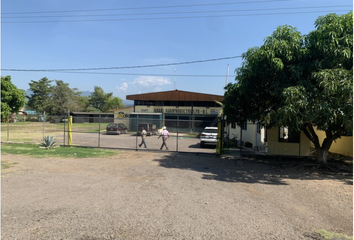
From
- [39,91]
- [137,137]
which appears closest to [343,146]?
[137,137]

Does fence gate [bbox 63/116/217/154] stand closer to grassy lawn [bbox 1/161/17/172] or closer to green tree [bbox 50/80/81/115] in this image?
grassy lawn [bbox 1/161/17/172]

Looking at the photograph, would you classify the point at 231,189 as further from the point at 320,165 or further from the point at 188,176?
the point at 320,165

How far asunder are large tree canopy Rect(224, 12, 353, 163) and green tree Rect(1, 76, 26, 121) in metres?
46.6

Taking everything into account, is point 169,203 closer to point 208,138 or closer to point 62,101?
point 208,138

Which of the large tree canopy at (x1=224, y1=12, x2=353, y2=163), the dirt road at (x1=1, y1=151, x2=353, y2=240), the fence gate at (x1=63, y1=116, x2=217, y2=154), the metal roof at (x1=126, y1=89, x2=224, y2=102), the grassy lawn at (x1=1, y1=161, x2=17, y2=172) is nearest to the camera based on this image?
the dirt road at (x1=1, y1=151, x2=353, y2=240)

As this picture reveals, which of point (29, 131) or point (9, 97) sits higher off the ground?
point (9, 97)

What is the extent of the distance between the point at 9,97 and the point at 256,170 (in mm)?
48645

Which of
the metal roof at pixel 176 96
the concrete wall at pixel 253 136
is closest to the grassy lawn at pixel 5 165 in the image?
the concrete wall at pixel 253 136

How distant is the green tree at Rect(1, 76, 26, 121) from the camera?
4409cm

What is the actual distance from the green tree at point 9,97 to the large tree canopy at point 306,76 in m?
46.6

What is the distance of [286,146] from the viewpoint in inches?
527

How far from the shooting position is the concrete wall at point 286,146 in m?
13.3

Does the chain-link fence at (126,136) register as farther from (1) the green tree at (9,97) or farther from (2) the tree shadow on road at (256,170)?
(1) the green tree at (9,97)

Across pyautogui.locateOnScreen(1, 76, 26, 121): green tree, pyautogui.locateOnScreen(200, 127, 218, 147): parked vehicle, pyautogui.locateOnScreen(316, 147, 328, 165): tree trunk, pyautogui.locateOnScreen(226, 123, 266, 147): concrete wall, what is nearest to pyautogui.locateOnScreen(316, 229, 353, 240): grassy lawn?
pyautogui.locateOnScreen(316, 147, 328, 165): tree trunk
